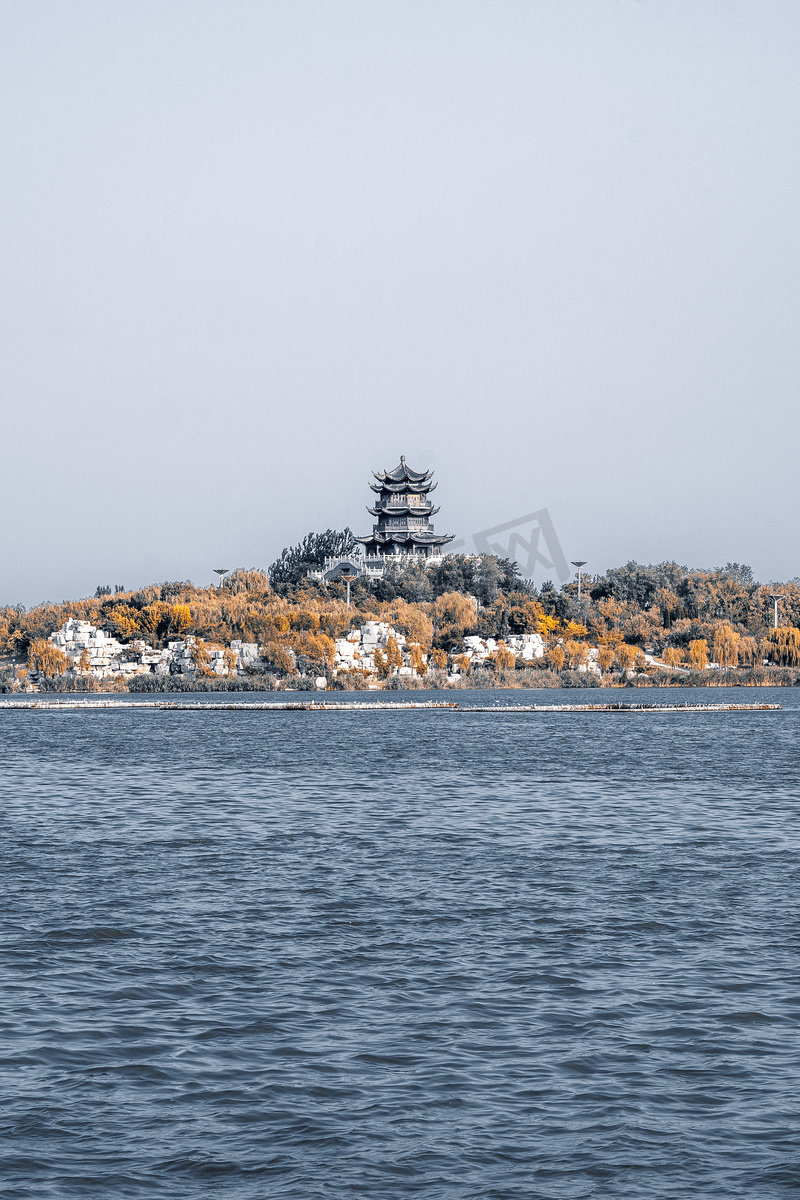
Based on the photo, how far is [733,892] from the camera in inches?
774

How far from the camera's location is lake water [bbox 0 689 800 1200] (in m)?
9.69

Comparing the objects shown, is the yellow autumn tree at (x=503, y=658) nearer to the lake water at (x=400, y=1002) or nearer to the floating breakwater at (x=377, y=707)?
the floating breakwater at (x=377, y=707)

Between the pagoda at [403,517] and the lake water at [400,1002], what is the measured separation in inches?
5253

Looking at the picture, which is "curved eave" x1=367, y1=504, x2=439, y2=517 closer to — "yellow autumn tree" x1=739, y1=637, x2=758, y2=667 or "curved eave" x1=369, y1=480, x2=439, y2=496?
"curved eave" x1=369, y1=480, x2=439, y2=496

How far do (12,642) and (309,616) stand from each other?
3350cm

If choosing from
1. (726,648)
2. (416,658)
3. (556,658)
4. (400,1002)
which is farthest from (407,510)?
(400,1002)

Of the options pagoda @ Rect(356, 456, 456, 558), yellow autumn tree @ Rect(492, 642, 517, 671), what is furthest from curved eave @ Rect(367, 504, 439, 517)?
yellow autumn tree @ Rect(492, 642, 517, 671)

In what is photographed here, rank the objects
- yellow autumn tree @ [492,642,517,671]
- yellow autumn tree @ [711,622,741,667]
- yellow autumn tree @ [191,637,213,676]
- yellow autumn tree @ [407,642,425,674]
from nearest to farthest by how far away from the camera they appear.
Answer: yellow autumn tree @ [191,637,213,676], yellow autumn tree @ [407,642,425,674], yellow autumn tree @ [492,642,517,671], yellow autumn tree @ [711,622,741,667]

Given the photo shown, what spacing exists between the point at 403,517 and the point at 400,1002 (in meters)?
156

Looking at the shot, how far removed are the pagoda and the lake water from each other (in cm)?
13341

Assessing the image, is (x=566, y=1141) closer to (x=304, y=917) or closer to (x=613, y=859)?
(x=304, y=917)

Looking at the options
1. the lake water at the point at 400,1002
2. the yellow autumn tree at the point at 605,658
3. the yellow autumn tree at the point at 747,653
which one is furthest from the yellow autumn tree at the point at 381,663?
the lake water at the point at 400,1002

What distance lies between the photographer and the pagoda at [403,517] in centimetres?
16425

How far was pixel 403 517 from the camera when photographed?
16838 cm
